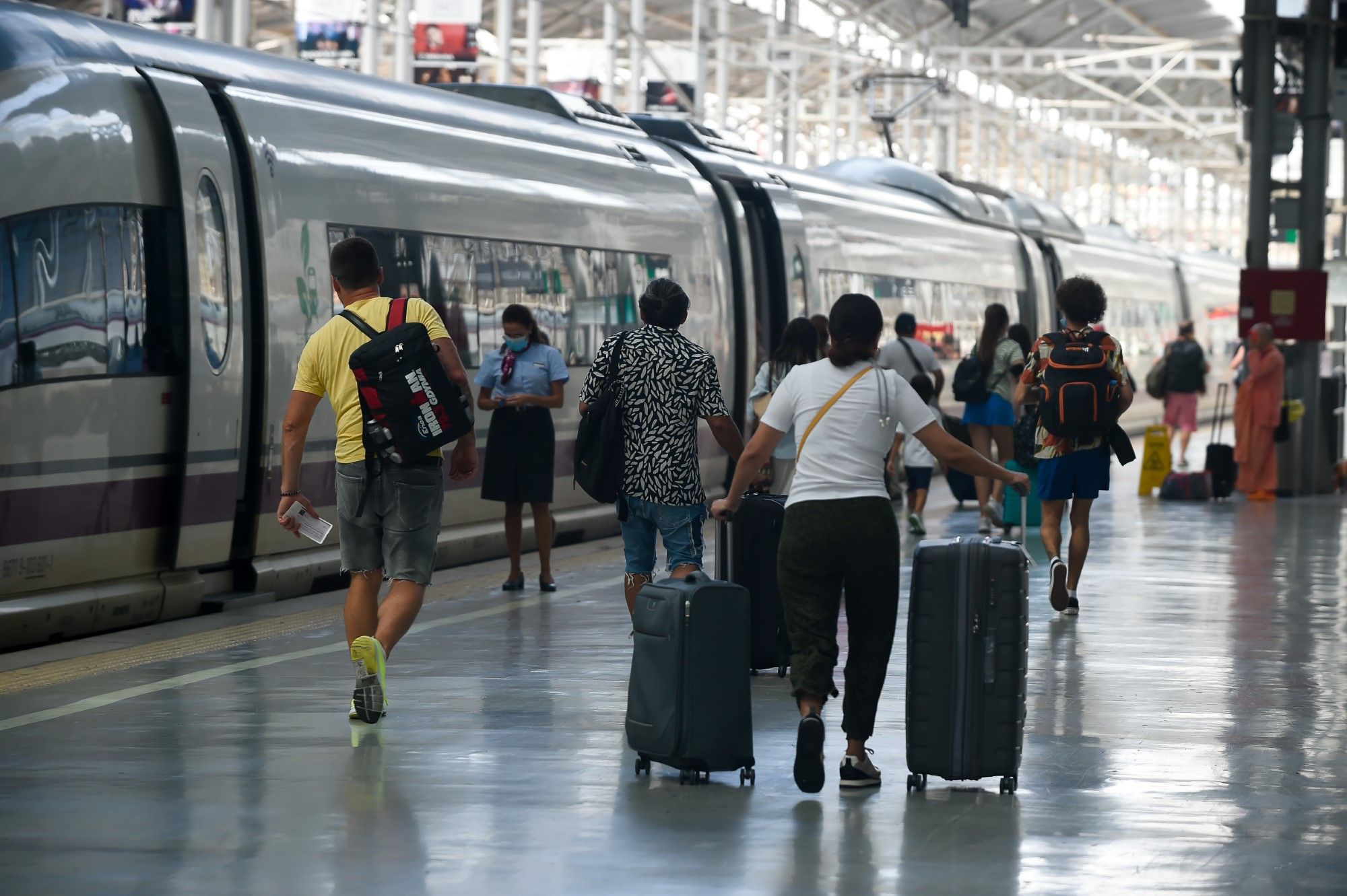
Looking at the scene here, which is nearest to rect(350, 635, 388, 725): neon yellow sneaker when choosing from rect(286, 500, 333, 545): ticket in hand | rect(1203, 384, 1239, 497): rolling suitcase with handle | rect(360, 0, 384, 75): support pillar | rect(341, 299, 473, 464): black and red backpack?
rect(286, 500, 333, 545): ticket in hand

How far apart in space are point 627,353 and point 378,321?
1.03 meters

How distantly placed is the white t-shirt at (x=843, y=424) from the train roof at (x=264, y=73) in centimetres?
443

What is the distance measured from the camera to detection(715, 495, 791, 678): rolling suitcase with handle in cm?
854

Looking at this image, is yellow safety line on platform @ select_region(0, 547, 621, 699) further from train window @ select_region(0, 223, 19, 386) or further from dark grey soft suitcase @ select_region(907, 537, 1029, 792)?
dark grey soft suitcase @ select_region(907, 537, 1029, 792)

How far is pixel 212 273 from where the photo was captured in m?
10.1

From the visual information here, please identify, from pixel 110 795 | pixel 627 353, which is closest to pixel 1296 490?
pixel 627 353

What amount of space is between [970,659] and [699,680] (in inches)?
32.5

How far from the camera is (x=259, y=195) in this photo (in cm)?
1056

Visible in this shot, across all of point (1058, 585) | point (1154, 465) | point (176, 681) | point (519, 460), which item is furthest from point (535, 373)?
point (1154, 465)

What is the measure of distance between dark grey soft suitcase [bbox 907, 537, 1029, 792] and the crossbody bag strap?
0.49 m

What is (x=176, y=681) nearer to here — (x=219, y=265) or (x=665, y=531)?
(x=665, y=531)

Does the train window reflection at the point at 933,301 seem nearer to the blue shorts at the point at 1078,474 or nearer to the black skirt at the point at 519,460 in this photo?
the black skirt at the point at 519,460

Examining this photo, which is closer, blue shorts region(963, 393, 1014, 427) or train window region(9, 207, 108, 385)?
train window region(9, 207, 108, 385)

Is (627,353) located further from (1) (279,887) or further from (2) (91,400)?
(1) (279,887)
